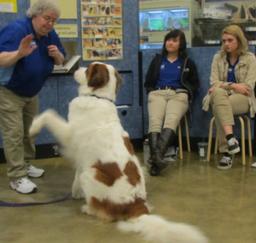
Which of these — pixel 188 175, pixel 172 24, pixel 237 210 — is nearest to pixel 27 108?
pixel 188 175

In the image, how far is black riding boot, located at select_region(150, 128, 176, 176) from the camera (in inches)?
157

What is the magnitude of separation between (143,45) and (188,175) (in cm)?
175

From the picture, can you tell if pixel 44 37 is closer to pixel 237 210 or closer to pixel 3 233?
pixel 3 233

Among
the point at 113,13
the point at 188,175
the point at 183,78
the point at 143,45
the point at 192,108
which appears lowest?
the point at 188,175

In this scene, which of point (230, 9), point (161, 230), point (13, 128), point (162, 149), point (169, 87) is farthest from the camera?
point (230, 9)

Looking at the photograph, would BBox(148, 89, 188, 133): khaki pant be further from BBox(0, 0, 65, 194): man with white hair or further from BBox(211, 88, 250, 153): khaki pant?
BBox(0, 0, 65, 194): man with white hair

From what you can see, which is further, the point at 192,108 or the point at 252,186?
the point at 192,108

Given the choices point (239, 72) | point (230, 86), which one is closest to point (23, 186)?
point (230, 86)

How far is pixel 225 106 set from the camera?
165 inches

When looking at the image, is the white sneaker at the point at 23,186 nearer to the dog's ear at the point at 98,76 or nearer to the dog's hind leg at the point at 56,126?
the dog's hind leg at the point at 56,126

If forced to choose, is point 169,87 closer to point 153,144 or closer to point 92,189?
point 153,144

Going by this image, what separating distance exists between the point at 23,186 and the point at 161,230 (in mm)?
1426

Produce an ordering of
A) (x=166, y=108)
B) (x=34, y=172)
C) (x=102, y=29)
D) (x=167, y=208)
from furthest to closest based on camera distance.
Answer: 1. (x=102, y=29)
2. (x=166, y=108)
3. (x=34, y=172)
4. (x=167, y=208)

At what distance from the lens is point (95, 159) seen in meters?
2.86
